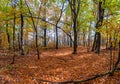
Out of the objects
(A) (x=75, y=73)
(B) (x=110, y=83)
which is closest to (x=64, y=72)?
(A) (x=75, y=73)

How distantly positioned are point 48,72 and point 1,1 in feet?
61.2

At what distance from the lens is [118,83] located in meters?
11.3

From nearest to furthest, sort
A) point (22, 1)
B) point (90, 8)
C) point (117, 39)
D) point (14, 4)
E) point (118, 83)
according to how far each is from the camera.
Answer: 1. point (118, 83)
2. point (117, 39)
3. point (14, 4)
4. point (22, 1)
5. point (90, 8)

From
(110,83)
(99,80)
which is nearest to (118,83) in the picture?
(110,83)

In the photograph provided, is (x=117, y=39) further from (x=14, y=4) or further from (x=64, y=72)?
(x=14, y=4)

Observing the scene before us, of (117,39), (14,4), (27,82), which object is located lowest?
(27,82)

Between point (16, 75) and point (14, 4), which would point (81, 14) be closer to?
point (14, 4)

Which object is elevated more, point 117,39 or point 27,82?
point 117,39

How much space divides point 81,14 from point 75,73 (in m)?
25.6

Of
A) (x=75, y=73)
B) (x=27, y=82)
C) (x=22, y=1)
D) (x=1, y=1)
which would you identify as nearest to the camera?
(x=27, y=82)

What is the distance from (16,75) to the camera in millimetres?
13719

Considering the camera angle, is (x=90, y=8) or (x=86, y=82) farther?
(x=90, y=8)

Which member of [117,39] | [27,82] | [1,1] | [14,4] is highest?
[1,1]

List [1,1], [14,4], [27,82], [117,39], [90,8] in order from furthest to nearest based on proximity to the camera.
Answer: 1. [90,8]
2. [1,1]
3. [14,4]
4. [117,39]
5. [27,82]
